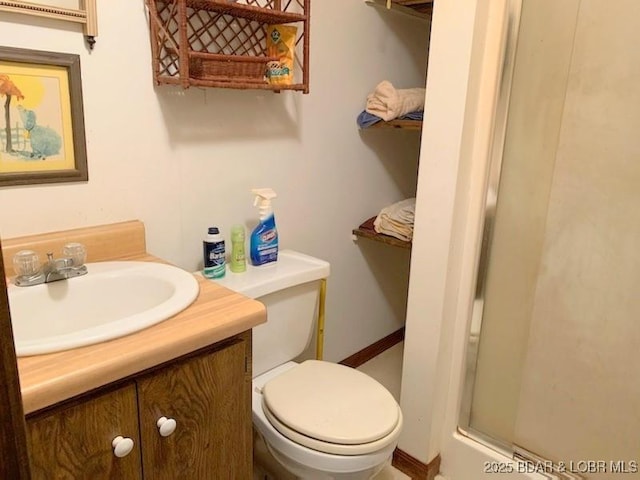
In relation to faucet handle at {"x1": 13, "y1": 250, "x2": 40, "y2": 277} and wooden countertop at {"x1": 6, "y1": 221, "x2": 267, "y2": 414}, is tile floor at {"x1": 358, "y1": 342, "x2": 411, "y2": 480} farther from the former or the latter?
faucet handle at {"x1": 13, "y1": 250, "x2": 40, "y2": 277}

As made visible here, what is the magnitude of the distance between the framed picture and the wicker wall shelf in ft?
0.76

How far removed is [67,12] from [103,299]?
67cm

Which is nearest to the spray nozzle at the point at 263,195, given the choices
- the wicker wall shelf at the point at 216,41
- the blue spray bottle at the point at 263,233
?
the blue spray bottle at the point at 263,233

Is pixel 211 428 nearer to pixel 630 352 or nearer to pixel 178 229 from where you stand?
pixel 178 229

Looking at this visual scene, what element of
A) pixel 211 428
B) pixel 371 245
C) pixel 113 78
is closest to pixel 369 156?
pixel 371 245

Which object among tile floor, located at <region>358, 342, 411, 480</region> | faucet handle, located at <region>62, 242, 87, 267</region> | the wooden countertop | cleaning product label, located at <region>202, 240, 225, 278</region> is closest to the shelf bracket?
faucet handle, located at <region>62, 242, 87, 267</region>

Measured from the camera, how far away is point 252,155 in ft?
5.23

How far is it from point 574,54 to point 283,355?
119 centimetres

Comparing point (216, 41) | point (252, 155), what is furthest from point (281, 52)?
point (252, 155)

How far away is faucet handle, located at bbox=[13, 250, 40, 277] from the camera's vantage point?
41.9 inches

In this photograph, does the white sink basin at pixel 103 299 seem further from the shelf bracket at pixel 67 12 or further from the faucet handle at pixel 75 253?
the shelf bracket at pixel 67 12

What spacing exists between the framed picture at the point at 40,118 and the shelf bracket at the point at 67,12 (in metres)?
0.07

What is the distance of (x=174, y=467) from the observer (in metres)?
0.97

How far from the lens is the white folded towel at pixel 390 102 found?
1843 millimetres
